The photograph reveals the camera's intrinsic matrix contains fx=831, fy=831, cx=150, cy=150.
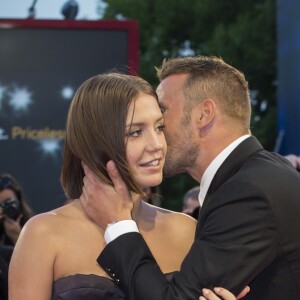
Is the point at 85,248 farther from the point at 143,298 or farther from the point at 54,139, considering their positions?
the point at 54,139

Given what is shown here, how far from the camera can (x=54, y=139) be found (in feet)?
20.7

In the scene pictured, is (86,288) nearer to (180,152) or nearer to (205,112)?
(180,152)

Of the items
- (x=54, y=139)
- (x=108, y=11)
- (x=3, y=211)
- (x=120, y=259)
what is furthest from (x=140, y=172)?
(x=108, y=11)

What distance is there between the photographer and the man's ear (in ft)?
7.72

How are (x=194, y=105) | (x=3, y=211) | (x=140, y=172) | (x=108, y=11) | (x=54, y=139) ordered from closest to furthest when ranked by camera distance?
(x=140, y=172), (x=194, y=105), (x=3, y=211), (x=54, y=139), (x=108, y=11)

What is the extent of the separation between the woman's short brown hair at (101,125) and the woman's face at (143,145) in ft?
0.08

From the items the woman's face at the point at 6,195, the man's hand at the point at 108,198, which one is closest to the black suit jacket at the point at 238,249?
the man's hand at the point at 108,198

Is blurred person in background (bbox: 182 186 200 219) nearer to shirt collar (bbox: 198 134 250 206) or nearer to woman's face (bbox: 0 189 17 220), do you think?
woman's face (bbox: 0 189 17 220)

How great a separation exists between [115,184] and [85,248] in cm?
29

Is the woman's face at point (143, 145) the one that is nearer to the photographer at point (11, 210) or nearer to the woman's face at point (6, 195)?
the photographer at point (11, 210)

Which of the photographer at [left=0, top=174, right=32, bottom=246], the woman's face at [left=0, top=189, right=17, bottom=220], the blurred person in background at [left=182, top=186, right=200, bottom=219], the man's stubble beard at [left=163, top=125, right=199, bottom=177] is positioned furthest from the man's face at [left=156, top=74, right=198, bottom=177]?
the blurred person in background at [left=182, top=186, right=200, bottom=219]

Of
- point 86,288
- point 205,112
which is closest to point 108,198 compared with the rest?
point 86,288

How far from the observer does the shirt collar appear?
3342 millimetres

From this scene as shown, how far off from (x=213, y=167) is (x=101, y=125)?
52cm
